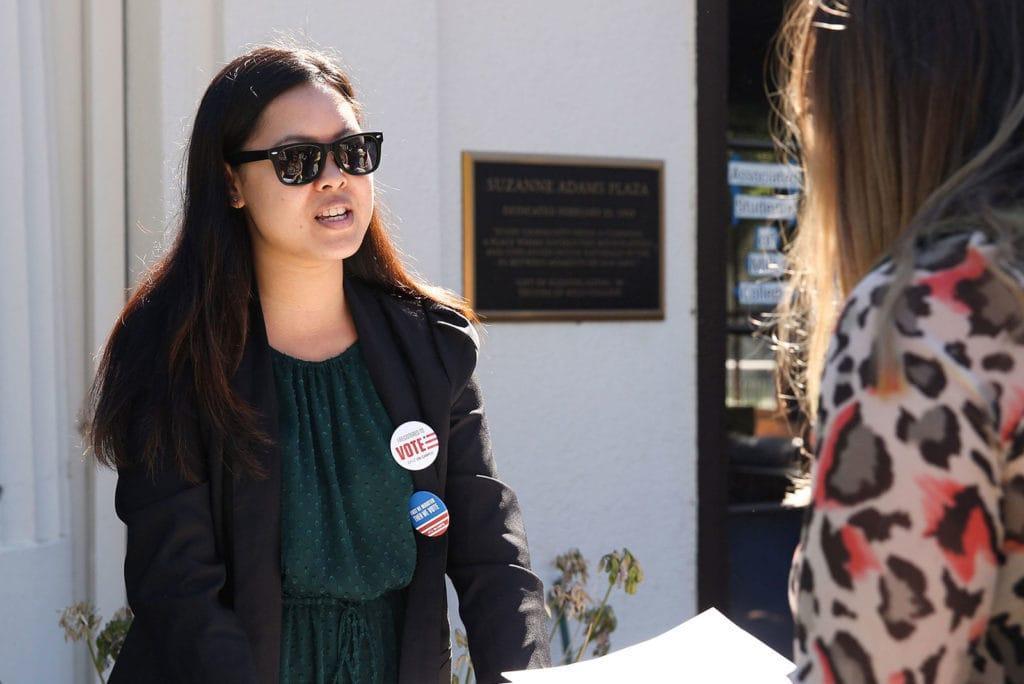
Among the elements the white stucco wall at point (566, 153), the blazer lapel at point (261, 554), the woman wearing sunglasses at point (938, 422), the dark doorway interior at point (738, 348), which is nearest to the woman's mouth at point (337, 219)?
the blazer lapel at point (261, 554)

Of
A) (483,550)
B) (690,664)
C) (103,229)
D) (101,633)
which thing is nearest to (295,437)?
(483,550)

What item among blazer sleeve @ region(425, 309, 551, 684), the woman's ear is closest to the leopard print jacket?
blazer sleeve @ region(425, 309, 551, 684)

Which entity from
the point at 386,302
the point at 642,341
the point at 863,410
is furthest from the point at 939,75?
the point at 642,341

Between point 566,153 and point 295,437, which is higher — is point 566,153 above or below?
above

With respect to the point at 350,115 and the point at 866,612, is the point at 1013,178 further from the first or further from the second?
the point at 350,115

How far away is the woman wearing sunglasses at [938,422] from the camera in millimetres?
1136

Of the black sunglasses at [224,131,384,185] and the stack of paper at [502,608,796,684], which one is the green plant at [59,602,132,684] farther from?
the stack of paper at [502,608,796,684]

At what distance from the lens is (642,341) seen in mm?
4730

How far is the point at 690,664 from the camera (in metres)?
1.60

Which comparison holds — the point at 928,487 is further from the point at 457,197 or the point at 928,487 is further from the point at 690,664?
the point at 457,197

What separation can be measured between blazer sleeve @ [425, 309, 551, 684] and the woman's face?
11.4 inches

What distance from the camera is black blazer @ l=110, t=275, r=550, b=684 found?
2211 mm

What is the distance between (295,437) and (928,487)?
148 cm

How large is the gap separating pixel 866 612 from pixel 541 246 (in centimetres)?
344
